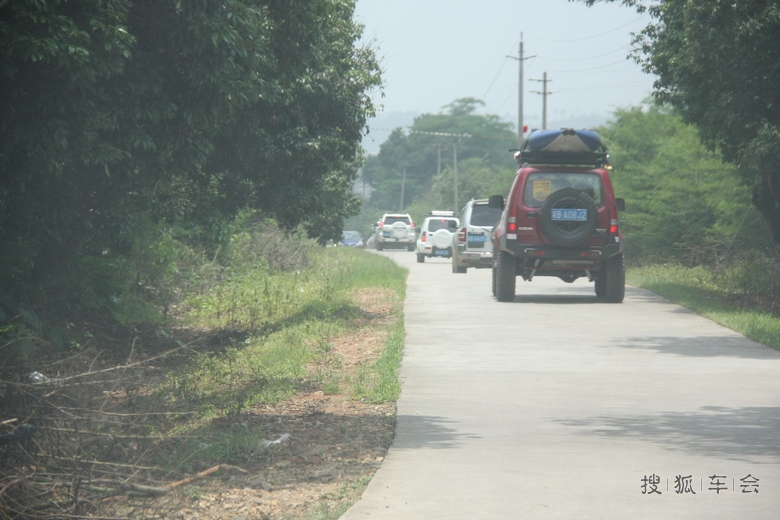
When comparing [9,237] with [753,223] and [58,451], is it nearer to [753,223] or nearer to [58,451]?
[58,451]

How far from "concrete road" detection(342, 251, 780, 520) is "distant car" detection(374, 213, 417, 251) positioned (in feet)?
131

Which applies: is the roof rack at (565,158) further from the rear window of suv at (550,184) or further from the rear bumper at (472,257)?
the rear bumper at (472,257)

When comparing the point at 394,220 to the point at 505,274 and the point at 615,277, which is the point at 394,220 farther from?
the point at 615,277

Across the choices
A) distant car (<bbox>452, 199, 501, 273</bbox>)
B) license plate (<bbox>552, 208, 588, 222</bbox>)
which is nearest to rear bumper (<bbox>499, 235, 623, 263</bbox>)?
license plate (<bbox>552, 208, 588, 222</bbox>)

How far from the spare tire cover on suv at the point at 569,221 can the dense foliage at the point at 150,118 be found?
439 centimetres

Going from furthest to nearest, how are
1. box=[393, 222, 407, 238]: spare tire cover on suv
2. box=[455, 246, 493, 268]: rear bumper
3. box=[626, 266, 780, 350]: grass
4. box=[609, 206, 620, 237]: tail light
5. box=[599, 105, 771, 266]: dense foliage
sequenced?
box=[393, 222, 407, 238]: spare tire cover on suv, box=[455, 246, 493, 268]: rear bumper, box=[599, 105, 771, 266]: dense foliage, box=[609, 206, 620, 237]: tail light, box=[626, 266, 780, 350]: grass

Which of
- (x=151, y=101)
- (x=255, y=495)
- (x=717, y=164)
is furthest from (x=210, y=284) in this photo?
(x=255, y=495)

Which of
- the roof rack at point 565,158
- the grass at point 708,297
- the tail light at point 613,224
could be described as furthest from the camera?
the roof rack at point 565,158

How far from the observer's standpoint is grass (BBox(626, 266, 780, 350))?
47.7 feet

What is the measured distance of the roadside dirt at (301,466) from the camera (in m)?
6.28

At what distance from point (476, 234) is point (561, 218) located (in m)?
10.4

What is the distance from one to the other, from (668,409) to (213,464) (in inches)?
162

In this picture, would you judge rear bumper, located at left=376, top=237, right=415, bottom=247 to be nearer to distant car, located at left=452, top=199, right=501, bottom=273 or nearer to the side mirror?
distant car, located at left=452, top=199, right=501, bottom=273

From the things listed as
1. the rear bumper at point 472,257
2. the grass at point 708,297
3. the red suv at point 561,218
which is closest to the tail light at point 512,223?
the red suv at point 561,218
